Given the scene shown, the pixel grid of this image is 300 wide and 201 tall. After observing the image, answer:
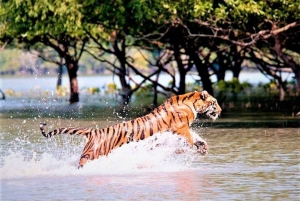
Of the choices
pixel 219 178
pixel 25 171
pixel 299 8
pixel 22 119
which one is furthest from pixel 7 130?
pixel 219 178

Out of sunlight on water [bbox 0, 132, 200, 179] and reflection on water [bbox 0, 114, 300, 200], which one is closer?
reflection on water [bbox 0, 114, 300, 200]

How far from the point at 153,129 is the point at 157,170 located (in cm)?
67

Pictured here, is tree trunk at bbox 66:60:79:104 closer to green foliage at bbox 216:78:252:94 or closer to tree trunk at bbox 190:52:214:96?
tree trunk at bbox 190:52:214:96

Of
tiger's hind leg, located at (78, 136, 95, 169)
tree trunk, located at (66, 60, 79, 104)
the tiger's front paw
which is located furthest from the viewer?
tree trunk, located at (66, 60, 79, 104)

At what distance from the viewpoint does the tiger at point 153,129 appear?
17.8 metres

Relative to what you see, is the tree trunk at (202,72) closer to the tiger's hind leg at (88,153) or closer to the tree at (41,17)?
the tree at (41,17)

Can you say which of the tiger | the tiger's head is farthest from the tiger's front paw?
the tiger's head

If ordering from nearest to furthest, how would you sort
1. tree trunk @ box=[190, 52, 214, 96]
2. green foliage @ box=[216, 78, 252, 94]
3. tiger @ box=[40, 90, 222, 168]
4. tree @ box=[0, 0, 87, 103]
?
tiger @ box=[40, 90, 222, 168] < tree @ box=[0, 0, 87, 103] < tree trunk @ box=[190, 52, 214, 96] < green foliage @ box=[216, 78, 252, 94]

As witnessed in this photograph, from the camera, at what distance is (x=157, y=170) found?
18172 millimetres

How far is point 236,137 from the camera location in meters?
25.4

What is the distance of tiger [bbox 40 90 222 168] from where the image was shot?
17.8m

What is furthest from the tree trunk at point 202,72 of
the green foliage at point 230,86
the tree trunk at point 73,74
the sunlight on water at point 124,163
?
the sunlight on water at point 124,163

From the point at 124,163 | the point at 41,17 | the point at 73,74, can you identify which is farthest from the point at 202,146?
the point at 73,74

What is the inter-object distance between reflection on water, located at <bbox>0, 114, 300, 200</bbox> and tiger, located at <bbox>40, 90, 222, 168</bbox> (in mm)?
137
